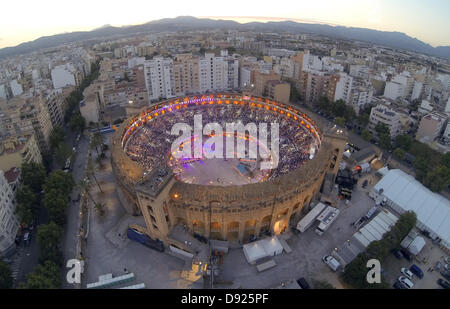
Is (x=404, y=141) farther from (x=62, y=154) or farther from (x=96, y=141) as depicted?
(x=62, y=154)

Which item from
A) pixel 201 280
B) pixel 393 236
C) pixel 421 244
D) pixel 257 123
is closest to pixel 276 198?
pixel 201 280

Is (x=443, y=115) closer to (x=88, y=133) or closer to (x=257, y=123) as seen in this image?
(x=257, y=123)

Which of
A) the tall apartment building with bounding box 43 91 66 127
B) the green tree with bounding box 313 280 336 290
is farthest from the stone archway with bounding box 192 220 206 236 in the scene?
the tall apartment building with bounding box 43 91 66 127

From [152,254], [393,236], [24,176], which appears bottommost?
[152,254]

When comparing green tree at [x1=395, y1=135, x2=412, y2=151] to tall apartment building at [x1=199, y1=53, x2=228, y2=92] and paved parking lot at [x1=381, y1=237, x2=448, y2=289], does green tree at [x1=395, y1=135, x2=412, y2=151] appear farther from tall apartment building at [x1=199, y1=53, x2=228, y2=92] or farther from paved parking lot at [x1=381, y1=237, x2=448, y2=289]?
tall apartment building at [x1=199, y1=53, x2=228, y2=92]

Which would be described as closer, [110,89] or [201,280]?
[201,280]

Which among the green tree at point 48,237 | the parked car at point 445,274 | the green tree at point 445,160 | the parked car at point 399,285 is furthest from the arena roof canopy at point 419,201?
the green tree at point 48,237

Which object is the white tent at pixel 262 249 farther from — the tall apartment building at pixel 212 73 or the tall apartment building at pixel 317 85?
the tall apartment building at pixel 212 73
